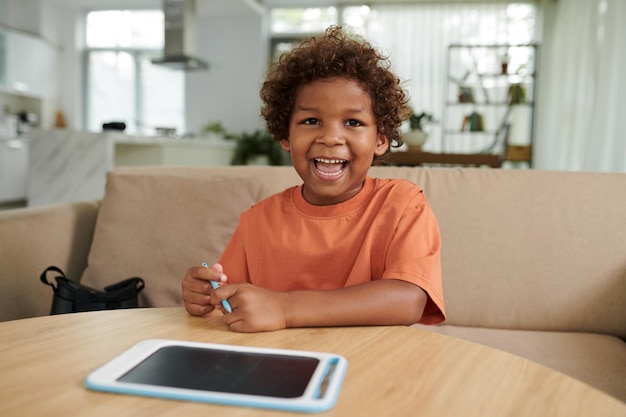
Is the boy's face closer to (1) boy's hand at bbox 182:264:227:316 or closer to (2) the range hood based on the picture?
(1) boy's hand at bbox 182:264:227:316

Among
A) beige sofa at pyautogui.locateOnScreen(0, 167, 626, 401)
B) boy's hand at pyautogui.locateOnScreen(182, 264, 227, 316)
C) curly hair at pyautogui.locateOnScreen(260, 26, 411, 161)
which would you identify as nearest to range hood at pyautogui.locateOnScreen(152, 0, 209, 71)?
beige sofa at pyautogui.locateOnScreen(0, 167, 626, 401)

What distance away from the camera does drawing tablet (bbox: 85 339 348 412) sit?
0.52 meters

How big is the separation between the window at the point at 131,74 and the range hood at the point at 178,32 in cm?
173

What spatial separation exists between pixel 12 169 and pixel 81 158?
2817 mm

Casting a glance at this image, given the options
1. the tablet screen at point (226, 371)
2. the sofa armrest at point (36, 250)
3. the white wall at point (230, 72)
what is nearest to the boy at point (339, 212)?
the tablet screen at point (226, 371)

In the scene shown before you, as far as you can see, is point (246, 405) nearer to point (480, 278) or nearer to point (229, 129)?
point (480, 278)

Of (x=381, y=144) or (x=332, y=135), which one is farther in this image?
(x=381, y=144)

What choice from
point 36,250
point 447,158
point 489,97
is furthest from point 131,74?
point 36,250

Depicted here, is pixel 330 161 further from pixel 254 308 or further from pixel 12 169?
pixel 12 169

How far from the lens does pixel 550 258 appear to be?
1610 mm

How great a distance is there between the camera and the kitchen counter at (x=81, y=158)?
4371 millimetres

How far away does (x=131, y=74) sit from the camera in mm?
8203

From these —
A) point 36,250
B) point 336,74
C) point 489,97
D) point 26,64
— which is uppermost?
point 26,64

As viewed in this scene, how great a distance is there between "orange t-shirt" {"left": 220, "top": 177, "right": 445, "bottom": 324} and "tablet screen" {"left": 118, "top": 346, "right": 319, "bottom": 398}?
352 millimetres
